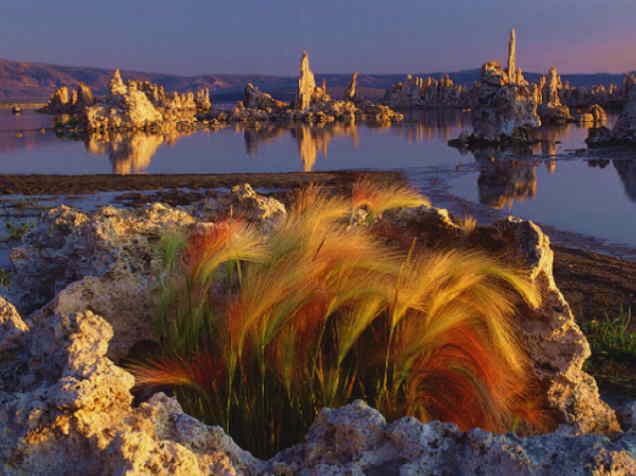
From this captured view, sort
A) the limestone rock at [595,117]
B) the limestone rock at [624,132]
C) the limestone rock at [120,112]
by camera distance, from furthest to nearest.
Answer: the limestone rock at [595,117], the limestone rock at [120,112], the limestone rock at [624,132]

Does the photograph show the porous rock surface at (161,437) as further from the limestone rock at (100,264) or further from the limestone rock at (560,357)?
the limestone rock at (100,264)

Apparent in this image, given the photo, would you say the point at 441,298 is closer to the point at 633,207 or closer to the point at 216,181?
the point at 633,207

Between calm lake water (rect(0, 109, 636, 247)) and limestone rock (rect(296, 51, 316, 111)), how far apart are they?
3573cm

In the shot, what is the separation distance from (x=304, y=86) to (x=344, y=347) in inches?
3616

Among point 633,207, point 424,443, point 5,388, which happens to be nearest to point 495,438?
point 424,443

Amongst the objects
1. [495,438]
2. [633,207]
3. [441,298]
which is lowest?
[633,207]

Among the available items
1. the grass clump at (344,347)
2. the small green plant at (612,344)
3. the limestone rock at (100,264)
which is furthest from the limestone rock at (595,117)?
the grass clump at (344,347)

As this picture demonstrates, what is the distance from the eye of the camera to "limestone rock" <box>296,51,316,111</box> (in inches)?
3482

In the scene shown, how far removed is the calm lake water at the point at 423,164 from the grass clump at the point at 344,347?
12.1 m

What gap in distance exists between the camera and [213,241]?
3.52 meters

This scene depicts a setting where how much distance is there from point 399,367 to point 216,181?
75.0ft

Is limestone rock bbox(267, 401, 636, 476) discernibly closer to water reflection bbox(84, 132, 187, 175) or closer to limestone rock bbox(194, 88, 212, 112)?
water reflection bbox(84, 132, 187, 175)

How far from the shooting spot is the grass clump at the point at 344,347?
266cm

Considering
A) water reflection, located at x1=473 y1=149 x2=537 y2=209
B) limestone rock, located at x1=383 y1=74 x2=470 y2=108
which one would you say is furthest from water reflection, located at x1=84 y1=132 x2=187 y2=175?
limestone rock, located at x1=383 y1=74 x2=470 y2=108
